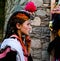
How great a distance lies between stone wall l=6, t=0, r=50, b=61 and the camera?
455 centimetres

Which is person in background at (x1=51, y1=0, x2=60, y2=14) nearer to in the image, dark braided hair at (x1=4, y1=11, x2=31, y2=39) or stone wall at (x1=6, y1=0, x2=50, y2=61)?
stone wall at (x1=6, y1=0, x2=50, y2=61)

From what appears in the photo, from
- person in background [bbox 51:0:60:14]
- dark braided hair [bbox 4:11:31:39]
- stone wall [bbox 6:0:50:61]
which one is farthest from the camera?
stone wall [bbox 6:0:50:61]

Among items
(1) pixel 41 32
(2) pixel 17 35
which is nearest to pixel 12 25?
(2) pixel 17 35

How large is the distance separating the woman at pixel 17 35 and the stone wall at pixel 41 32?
2087 millimetres

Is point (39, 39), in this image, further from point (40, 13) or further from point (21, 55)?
point (21, 55)

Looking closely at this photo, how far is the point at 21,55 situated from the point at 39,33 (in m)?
2.31

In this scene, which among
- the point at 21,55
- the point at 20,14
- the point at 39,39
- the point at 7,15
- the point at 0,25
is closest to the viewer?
the point at 21,55

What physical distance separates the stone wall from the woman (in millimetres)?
2087

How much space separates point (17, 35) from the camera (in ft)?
7.80

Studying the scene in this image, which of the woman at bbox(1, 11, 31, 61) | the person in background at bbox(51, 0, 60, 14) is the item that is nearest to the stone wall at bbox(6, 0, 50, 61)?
the person in background at bbox(51, 0, 60, 14)

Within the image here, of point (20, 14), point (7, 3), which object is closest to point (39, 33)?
point (7, 3)

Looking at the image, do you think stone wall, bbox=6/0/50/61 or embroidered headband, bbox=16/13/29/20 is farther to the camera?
stone wall, bbox=6/0/50/61

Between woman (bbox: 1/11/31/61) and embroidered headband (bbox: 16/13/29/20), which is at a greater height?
embroidered headband (bbox: 16/13/29/20)

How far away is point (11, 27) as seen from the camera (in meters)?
2.39
